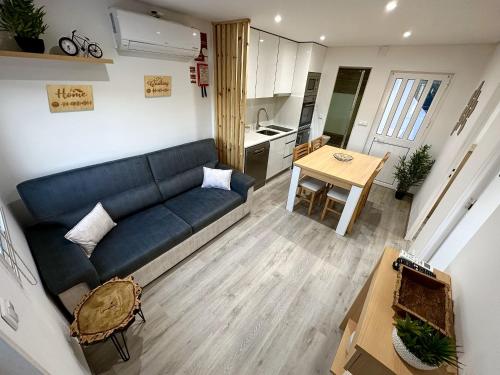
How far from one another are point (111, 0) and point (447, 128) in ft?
15.7

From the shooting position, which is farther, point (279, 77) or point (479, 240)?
point (279, 77)

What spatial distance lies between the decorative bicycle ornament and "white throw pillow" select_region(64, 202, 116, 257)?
129 cm

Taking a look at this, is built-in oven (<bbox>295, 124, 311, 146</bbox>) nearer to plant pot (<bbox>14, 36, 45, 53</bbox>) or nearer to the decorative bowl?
the decorative bowl

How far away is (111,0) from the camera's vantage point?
1820mm

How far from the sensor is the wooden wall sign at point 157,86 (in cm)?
228

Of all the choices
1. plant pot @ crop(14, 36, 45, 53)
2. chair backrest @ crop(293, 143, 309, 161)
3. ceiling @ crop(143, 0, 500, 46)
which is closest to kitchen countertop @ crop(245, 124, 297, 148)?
chair backrest @ crop(293, 143, 309, 161)

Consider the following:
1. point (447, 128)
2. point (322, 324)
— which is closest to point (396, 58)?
point (447, 128)

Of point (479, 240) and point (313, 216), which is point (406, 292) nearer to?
point (479, 240)

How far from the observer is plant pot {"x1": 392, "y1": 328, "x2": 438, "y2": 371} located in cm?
84

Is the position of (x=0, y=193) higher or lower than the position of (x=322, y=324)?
higher

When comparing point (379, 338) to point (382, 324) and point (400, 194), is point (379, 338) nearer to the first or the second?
point (382, 324)

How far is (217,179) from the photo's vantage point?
275 cm

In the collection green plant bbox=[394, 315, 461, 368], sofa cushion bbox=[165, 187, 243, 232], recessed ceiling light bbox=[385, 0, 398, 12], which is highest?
recessed ceiling light bbox=[385, 0, 398, 12]

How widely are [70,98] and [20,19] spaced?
1.86 ft
